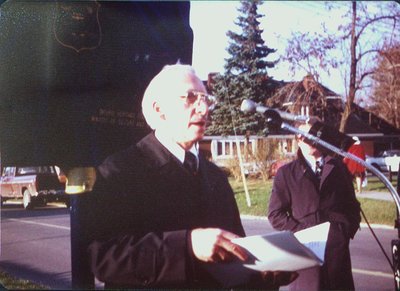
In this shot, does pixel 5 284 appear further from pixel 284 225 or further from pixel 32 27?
pixel 284 225

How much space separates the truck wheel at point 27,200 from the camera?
60.0 inches

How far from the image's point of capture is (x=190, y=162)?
1.35m

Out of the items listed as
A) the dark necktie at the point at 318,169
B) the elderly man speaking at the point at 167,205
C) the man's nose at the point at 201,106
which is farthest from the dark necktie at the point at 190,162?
the dark necktie at the point at 318,169

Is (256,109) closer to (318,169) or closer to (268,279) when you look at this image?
(318,169)

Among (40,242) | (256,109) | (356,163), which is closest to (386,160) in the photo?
(356,163)

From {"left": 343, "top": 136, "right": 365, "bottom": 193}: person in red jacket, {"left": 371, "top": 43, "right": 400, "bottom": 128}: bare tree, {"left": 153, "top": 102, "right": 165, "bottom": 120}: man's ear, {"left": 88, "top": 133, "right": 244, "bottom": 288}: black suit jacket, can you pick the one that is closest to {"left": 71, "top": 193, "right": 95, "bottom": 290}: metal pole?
{"left": 88, "top": 133, "right": 244, "bottom": 288}: black suit jacket

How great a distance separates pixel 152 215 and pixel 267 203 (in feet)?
1.63

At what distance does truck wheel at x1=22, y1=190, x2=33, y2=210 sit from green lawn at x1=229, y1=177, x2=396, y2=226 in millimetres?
679

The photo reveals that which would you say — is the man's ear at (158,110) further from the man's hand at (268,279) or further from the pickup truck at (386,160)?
the pickup truck at (386,160)

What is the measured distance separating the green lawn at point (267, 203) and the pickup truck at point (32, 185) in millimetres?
563

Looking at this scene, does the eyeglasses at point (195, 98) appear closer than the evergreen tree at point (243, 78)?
Yes

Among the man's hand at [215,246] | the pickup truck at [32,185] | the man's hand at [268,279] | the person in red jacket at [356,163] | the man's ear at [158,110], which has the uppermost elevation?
the man's ear at [158,110]

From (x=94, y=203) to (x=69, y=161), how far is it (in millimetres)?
232

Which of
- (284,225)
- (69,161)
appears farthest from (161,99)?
(284,225)
